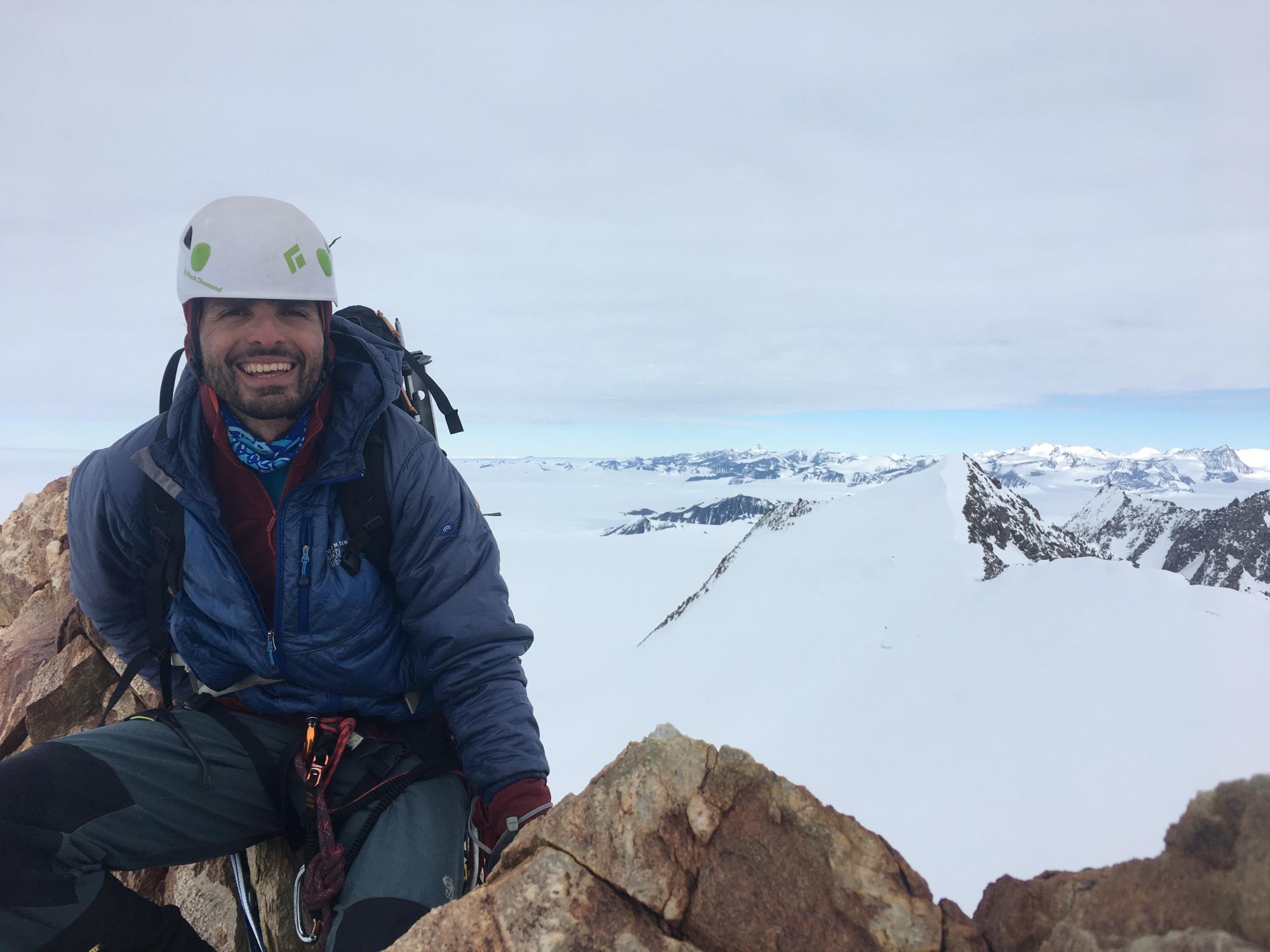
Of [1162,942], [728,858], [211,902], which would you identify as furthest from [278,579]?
[1162,942]

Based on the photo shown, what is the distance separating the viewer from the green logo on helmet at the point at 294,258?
12.4 feet

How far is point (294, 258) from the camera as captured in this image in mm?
3814

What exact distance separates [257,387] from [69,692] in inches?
164

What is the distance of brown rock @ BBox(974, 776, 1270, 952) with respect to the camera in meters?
1.52

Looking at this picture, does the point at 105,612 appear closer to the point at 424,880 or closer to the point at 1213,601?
the point at 424,880

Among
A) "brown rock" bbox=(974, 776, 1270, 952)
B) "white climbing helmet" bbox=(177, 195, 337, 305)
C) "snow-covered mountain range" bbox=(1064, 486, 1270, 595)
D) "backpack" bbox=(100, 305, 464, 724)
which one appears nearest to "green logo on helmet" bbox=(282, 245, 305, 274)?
"white climbing helmet" bbox=(177, 195, 337, 305)

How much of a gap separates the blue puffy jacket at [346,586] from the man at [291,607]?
0.5 inches

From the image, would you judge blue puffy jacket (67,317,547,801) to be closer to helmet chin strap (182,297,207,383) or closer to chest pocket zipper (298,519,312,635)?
chest pocket zipper (298,519,312,635)

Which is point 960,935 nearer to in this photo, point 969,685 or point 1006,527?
point 969,685

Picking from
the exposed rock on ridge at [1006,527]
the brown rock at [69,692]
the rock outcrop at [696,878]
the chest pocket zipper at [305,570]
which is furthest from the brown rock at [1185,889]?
the exposed rock on ridge at [1006,527]

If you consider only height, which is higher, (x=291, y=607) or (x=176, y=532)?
(x=176, y=532)

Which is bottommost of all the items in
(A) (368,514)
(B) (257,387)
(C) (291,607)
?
(C) (291,607)

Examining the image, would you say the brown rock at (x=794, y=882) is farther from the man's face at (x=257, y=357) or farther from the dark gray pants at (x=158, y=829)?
the man's face at (x=257, y=357)

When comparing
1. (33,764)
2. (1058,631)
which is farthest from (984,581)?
(33,764)
